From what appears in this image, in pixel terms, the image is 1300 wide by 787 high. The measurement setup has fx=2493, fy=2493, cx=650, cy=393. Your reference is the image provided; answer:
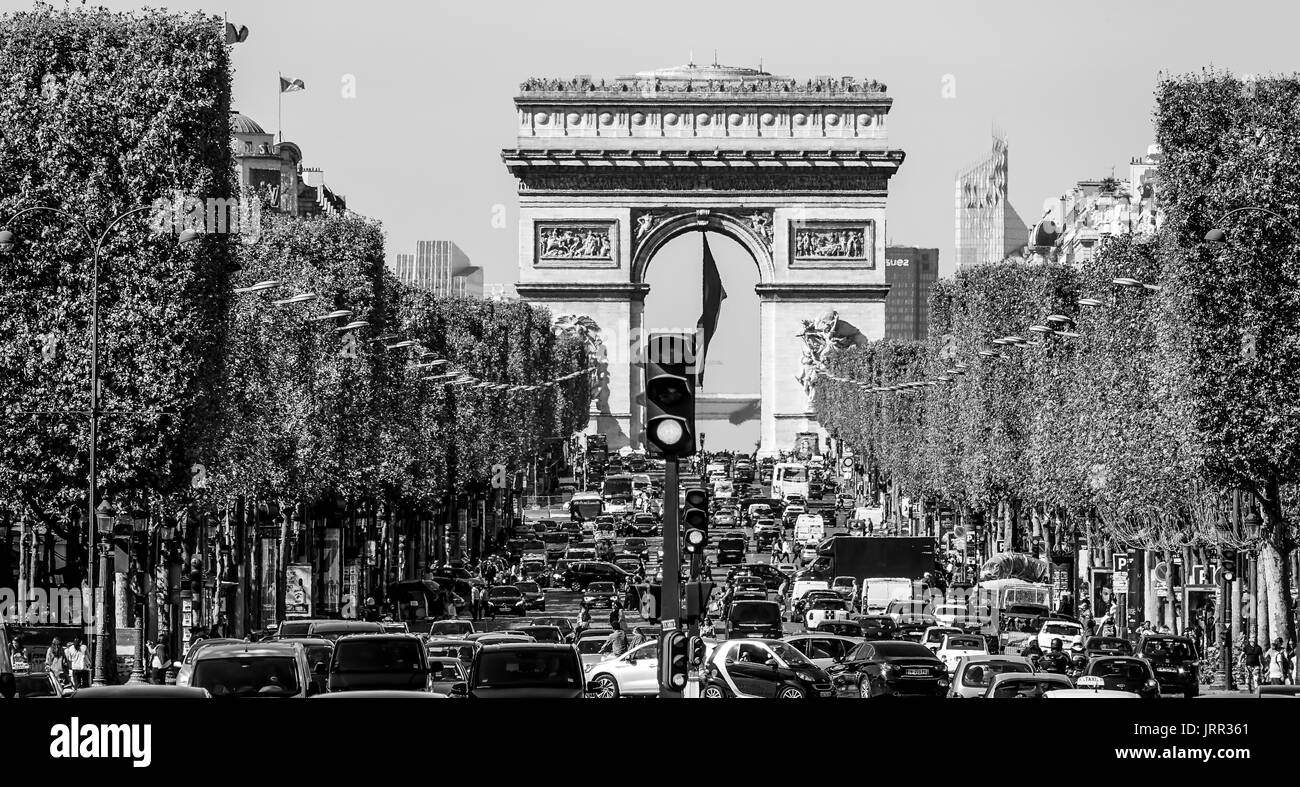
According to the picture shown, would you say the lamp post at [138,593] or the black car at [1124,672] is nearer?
the black car at [1124,672]

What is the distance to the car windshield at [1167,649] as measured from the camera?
54.9 meters

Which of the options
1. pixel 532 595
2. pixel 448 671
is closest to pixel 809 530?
pixel 532 595

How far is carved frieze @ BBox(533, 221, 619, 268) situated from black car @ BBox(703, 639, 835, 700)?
13740cm

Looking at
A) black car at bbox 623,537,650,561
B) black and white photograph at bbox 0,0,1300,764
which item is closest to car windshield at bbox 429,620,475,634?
black and white photograph at bbox 0,0,1300,764

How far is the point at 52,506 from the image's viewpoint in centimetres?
4975

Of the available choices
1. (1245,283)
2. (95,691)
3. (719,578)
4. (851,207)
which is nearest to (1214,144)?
(1245,283)

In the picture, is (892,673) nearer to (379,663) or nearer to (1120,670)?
(1120,670)

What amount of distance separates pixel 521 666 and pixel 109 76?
21218 mm

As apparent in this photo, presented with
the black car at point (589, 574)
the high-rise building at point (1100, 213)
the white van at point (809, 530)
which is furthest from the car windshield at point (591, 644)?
the high-rise building at point (1100, 213)

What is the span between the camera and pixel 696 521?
99.2 ft

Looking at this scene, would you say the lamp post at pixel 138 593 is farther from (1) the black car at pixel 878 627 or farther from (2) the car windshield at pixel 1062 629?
(2) the car windshield at pixel 1062 629

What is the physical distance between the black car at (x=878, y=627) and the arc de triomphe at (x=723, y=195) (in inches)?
4423

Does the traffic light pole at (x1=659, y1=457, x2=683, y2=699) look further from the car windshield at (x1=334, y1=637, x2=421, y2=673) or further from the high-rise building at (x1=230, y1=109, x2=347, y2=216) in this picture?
the high-rise building at (x1=230, y1=109, x2=347, y2=216)
